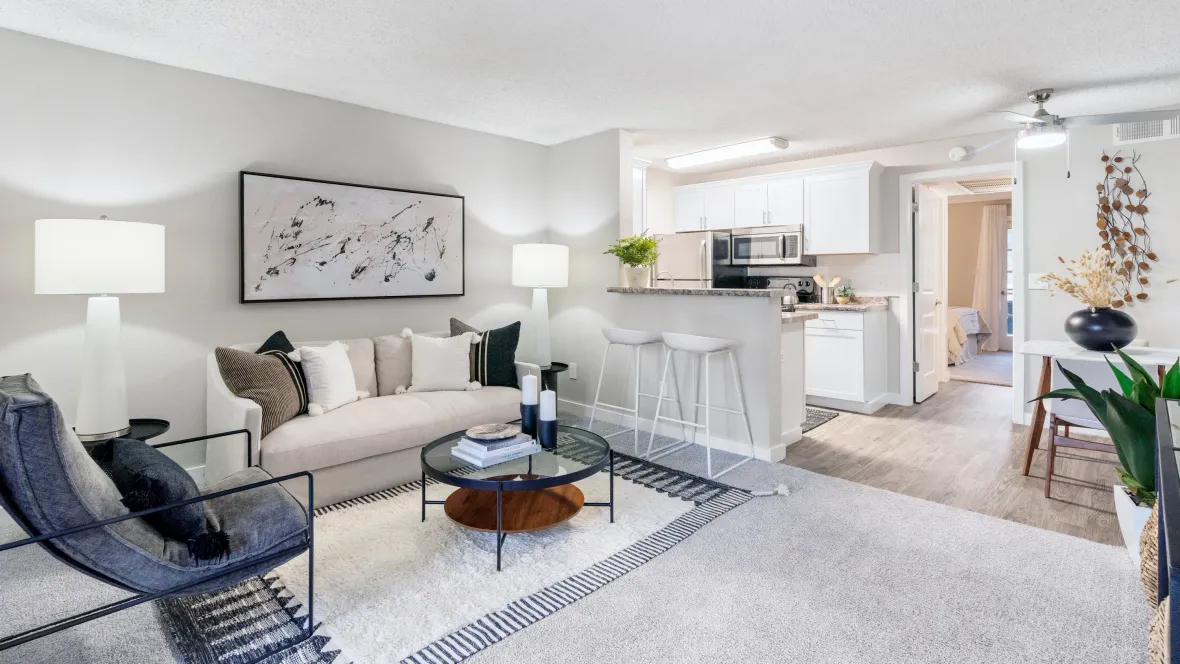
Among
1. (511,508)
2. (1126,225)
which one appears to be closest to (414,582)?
(511,508)

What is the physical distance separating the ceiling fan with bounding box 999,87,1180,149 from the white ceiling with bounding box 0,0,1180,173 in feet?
0.53

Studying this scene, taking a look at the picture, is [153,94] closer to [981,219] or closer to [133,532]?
[133,532]

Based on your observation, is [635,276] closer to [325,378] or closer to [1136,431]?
[325,378]

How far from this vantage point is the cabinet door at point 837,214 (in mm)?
5113

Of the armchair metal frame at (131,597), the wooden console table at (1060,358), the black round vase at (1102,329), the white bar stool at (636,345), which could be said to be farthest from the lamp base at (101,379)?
the black round vase at (1102,329)

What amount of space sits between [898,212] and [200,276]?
5317 millimetres

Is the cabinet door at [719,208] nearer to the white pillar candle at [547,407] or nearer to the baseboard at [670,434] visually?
the baseboard at [670,434]

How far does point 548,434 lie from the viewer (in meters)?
2.76

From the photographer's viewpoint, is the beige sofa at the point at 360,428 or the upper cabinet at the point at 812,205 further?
the upper cabinet at the point at 812,205

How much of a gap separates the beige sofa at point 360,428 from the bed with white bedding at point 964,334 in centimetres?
624

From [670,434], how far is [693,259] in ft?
6.84

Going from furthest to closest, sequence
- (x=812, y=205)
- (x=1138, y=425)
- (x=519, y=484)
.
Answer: (x=812, y=205)
(x=519, y=484)
(x=1138, y=425)

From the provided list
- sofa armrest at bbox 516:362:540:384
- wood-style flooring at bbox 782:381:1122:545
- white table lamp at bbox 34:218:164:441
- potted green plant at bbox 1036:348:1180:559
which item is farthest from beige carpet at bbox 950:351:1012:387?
white table lamp at bbox 34:218:164:441

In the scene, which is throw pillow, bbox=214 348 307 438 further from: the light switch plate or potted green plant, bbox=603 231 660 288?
the light switch plate
